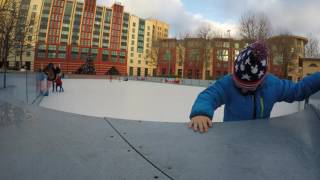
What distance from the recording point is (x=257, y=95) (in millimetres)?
1654

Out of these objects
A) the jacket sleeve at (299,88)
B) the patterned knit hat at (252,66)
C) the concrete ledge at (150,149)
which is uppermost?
the patterned knit hat at (252,66)

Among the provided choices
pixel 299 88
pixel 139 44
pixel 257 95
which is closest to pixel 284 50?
pixel 299 88

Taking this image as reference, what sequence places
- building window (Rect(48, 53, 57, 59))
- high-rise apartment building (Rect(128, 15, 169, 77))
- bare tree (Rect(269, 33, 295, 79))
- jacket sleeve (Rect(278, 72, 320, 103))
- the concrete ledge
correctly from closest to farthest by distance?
the concrete ledge, jacket sleeve (Rect(278, 72, 320, 103)), bare tree (Rect(269, 33, 295, 79)), building window (Rect(48, 53, 57, 59)), high-rise apartment building (Rect(128, 15, 169, 77))

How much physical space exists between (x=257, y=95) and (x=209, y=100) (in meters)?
0.30

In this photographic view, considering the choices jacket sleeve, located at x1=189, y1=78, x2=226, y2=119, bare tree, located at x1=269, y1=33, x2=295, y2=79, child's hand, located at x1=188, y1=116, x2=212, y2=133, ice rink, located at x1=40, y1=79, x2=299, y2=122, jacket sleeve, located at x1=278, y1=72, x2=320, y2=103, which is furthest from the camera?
bare tree, located at x1=269, y1=33, x2=295, y2=79

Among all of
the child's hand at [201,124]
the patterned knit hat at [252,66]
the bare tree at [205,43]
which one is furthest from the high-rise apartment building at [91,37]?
the child's hand at [201,124]

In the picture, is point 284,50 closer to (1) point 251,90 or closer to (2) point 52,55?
(1) point 251,90

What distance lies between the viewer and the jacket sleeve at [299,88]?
1610mm

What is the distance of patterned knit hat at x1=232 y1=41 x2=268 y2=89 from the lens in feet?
4.98

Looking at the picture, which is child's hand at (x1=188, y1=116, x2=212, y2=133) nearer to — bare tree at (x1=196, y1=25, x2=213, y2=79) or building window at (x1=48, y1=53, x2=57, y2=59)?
bare tree at (x1=196, y1=25, x2=213, y2=79)

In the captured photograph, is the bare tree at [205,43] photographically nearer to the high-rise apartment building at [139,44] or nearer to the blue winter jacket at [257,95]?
the high-rise apartment building at [139,44]

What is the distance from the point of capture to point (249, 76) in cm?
155

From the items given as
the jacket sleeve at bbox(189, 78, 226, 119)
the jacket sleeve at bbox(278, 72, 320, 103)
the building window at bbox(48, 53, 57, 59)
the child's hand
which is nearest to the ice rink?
the jacket sleeve at bbox(278, 72, 320, 103)

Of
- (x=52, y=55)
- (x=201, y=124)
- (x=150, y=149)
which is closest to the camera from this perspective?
(x=150, y=149)
